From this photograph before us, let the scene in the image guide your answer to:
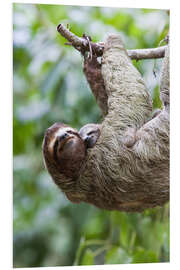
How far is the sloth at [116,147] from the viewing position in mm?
2857

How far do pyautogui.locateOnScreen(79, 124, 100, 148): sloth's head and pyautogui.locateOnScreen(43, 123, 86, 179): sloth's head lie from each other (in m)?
0.05

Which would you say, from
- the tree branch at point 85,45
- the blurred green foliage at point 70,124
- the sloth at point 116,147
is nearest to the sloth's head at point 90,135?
the sloth at point 116,147

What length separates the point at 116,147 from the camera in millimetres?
2867

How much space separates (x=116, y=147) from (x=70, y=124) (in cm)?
58

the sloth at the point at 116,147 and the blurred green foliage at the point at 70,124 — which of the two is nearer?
the sloth at the point at 116,147

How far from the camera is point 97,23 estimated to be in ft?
11.0

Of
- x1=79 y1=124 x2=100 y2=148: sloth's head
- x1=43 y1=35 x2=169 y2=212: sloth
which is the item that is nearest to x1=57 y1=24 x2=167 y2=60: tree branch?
x1=43 y1=35 x2=169 y2=212: sloth

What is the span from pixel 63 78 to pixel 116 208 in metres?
1.06

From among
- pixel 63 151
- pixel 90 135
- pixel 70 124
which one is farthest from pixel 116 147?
pixel 70 124

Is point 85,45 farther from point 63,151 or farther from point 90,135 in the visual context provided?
point 63,151

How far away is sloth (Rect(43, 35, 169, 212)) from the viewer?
286 cm

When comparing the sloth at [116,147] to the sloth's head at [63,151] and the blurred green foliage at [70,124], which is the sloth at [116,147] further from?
the blurred green foliage at [70,124]

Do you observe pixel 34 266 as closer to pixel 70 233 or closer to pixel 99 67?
pixel 70 233

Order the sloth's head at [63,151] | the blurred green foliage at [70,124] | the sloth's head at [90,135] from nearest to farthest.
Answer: the sloth's head at [63,151] → the sloth's head at [90,135] → the blurred green foliage at [70,124]
